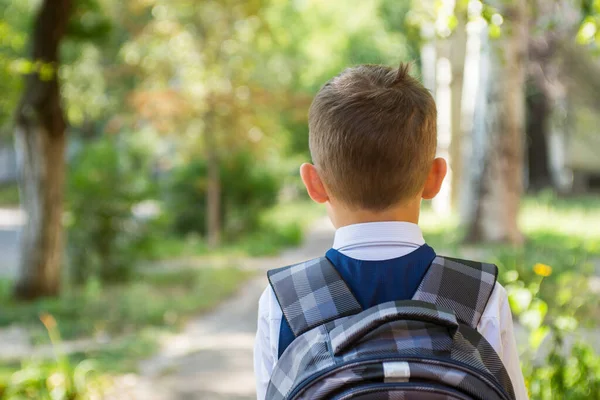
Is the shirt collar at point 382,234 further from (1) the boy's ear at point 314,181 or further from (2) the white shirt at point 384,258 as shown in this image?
(1) the boy's ear at point 314,181

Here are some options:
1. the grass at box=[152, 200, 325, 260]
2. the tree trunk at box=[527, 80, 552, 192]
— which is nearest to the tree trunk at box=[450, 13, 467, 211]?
the grass at box=[152, 200, 325, 260]

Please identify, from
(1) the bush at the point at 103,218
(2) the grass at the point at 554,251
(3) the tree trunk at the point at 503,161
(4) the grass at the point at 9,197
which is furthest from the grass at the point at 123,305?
(4) the grass at the point at 9,197

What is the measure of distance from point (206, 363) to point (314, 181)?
193 inches

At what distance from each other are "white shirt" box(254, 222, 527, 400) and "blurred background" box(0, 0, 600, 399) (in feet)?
6.40

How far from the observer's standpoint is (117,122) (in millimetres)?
15000

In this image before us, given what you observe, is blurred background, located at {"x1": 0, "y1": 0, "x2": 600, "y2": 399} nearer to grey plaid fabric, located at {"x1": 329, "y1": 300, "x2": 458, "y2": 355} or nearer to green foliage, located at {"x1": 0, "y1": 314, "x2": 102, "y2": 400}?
green foliage, located at {"x1": 0, "y1": 314, "x2": 102, "y2": 400}

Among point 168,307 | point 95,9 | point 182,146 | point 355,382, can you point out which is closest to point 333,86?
point 355,382

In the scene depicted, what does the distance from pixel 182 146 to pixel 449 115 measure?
5812 millimetres

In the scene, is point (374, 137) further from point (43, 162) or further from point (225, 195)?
point (225, 195)

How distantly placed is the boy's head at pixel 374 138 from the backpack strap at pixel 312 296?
163 millimetres

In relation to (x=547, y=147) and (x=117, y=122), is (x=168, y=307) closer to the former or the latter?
(x=117, y=122)

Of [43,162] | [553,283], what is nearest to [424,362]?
[553,283]

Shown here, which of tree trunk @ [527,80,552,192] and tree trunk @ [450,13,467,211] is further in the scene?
tree trunk @ [527,80,552,192]

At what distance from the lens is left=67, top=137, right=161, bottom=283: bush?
33.3 feet
